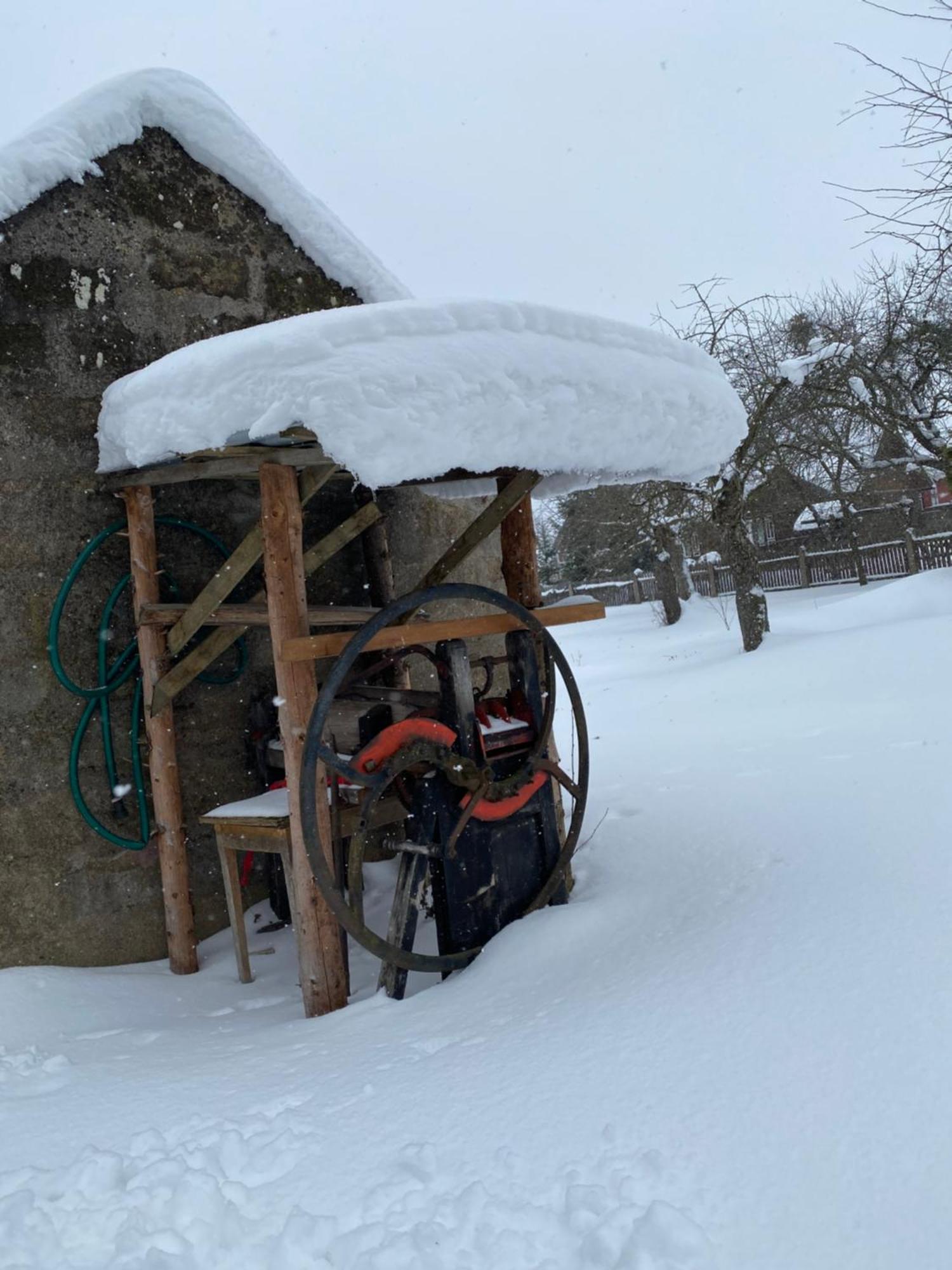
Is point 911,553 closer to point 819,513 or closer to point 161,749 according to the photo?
point 819,513

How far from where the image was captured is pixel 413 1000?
340 cm

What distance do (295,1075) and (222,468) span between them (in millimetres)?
2251

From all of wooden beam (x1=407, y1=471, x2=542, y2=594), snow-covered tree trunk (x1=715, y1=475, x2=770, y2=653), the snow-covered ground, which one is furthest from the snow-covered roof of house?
the snow-covered ground

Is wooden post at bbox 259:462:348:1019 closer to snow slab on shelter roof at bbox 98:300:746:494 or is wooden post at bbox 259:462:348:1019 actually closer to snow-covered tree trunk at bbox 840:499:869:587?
snow slab on shelter roof at bbox 98:300:746:494

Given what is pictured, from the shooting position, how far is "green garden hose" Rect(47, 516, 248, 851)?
415 cm

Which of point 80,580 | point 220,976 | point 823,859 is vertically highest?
point 80,580

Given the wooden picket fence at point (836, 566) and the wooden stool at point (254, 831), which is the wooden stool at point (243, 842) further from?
the wooden picket fence at point (836, 566)

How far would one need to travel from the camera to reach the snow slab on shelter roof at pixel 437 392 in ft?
9.61

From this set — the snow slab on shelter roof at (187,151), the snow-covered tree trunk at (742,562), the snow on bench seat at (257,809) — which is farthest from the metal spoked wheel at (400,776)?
the snow-covered tree trunk at (742,562)

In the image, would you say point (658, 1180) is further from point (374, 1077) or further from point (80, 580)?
point (80, 580)

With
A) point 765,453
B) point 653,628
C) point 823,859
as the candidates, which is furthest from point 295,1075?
point 653,628

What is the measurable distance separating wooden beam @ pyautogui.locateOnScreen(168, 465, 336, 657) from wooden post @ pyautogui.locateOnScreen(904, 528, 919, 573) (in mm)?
18876

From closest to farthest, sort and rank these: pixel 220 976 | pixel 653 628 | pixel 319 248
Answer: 1. pixel 220 976
2. pixel 319 248
3. pixel 653 628

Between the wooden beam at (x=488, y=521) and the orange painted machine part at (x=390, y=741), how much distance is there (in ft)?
2.04
